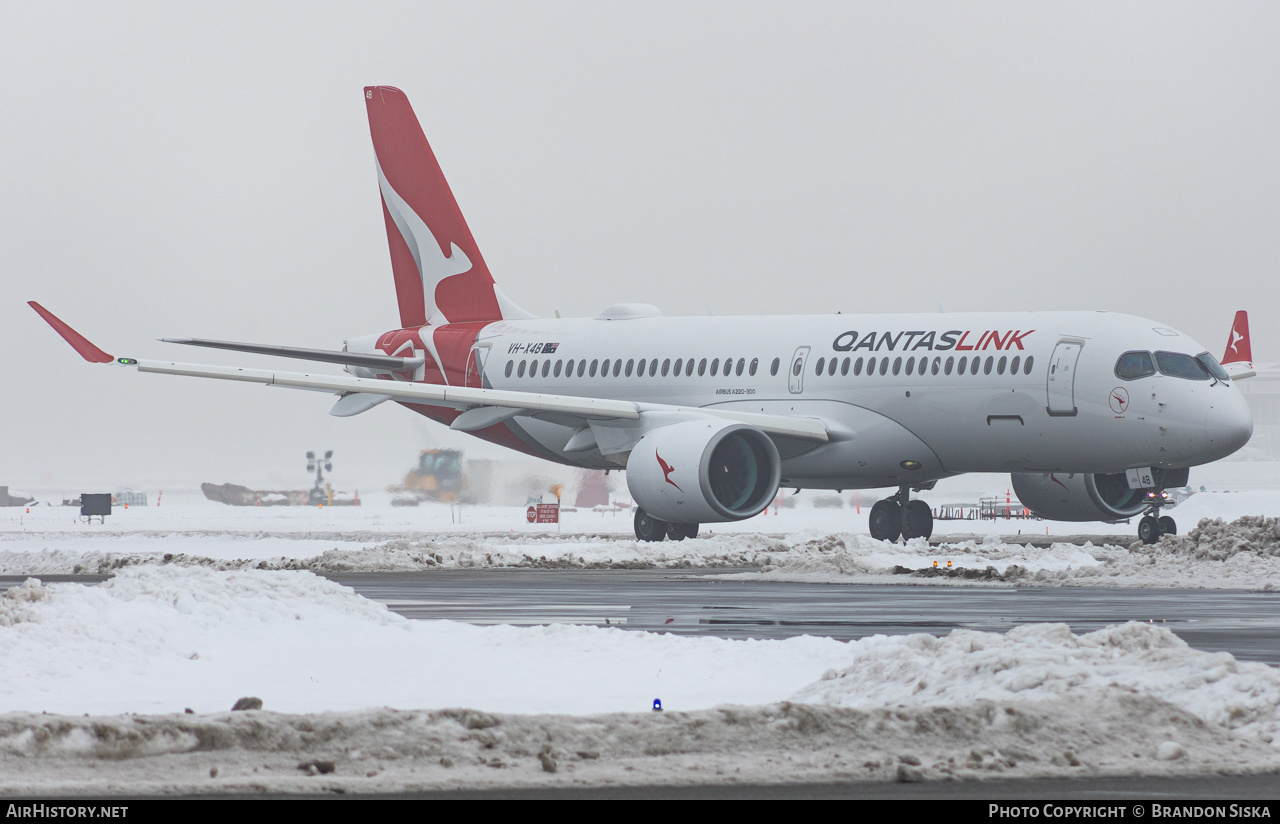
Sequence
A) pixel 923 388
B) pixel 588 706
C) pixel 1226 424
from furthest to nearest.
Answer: pixel 923 388, pixel 1226 424, pixel 588 706

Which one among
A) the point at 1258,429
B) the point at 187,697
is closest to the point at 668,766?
the point at 187,697

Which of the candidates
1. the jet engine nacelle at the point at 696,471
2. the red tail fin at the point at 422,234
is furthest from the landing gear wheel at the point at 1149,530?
the red tail fin at the point at 422,234

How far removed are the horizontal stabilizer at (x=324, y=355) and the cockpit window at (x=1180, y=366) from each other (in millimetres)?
14825

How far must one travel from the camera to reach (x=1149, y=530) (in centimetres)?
2650

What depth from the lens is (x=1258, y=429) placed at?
10719 centimetres

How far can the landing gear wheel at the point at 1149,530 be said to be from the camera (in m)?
26.4

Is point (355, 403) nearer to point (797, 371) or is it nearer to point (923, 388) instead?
point (797, 371)

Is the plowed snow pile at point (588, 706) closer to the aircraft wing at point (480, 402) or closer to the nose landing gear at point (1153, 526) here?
the aircraft wing at point (480, 402)

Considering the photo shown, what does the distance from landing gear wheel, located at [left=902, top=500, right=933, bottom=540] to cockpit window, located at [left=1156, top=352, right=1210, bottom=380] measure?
6078 millimetres

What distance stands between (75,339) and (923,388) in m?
12.7

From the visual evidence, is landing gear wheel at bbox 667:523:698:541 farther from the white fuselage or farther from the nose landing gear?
the nose landing gear

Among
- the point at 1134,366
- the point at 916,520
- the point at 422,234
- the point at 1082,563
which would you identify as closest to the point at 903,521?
the point at 916,520

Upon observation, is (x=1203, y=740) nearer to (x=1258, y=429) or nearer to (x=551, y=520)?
(x=551, y=520)

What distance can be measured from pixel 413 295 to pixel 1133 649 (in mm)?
27252
